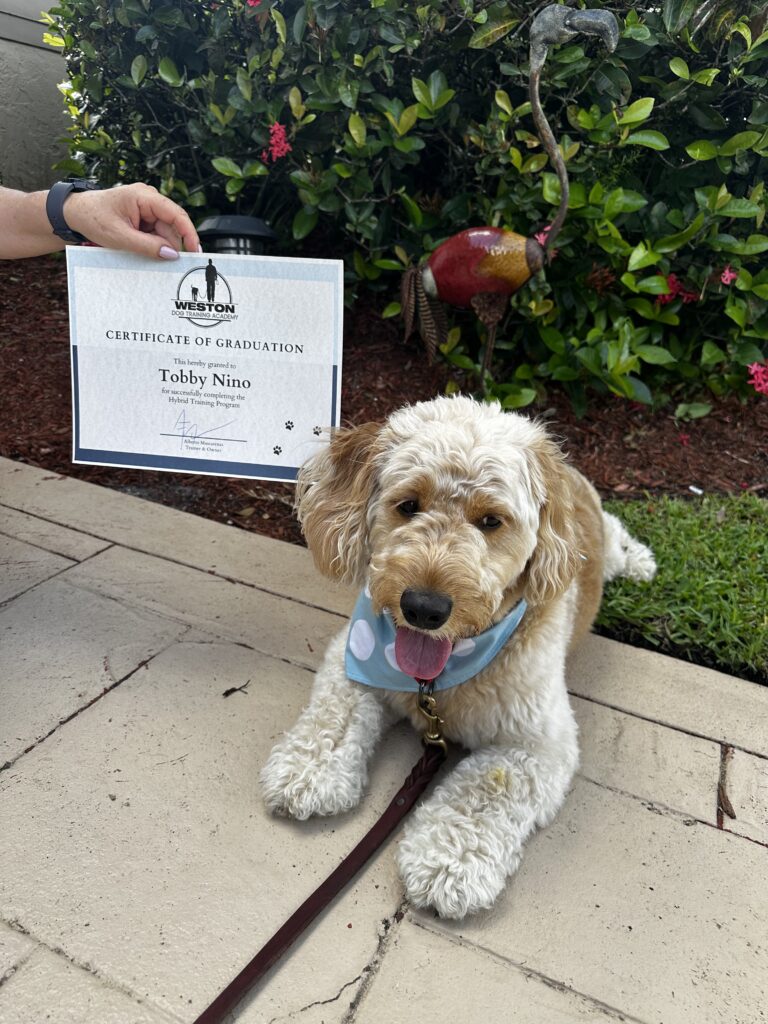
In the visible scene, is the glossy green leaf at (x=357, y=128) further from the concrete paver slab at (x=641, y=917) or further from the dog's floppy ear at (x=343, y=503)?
the concrete paver slab at (x=641, y=917)

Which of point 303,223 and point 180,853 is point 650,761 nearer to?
point 180,853

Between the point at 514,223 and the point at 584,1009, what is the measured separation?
3799mm

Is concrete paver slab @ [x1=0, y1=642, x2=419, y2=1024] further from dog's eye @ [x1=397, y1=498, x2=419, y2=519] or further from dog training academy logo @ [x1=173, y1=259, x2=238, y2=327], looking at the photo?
dog training academy logo @ [x1=173, y1=259, x2=238, y2=327]

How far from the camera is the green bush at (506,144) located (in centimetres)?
364

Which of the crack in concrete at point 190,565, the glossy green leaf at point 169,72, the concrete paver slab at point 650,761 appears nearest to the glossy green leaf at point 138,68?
the glossy green leaf at point 169,72

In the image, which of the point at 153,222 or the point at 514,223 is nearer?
the point at 153,222

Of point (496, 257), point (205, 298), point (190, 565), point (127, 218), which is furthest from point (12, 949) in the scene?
point (496, 257)

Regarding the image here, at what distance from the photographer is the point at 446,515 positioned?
206cm

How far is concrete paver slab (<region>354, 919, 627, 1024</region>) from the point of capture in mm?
1648

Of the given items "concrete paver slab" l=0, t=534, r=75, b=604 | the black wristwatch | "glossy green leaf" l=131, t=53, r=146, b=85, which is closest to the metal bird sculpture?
the black wristwatch

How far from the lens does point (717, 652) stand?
2.89 metres

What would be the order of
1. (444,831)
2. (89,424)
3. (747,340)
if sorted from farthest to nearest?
(747,340) < (89,424) < (444,831)

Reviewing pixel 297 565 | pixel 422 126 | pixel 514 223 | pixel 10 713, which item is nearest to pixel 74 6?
pixel 422 126

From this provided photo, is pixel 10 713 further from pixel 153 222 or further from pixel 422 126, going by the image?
pixel 422 126
